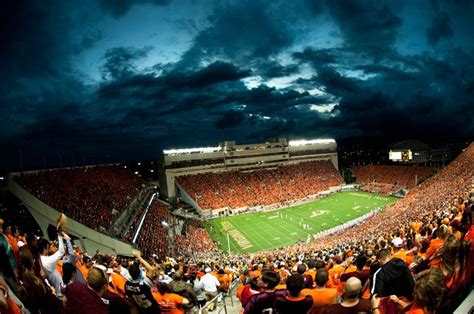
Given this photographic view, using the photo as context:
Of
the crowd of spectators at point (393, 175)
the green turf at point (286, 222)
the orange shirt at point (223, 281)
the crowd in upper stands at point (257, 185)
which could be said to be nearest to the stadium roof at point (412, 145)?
the crowd of spectators at point (393, 175)

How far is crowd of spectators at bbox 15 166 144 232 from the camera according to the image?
21.7 meters

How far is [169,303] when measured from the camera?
4.50 m

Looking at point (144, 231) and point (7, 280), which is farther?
point (144, 231)

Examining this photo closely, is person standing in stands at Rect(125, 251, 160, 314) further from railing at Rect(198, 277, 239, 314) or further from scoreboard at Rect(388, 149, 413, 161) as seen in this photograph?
scoreboard at Rect(388, 149, 413, 161)

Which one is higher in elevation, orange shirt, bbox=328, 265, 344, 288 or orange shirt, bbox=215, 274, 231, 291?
orange shirt, bbox=328, 265, 344, 288

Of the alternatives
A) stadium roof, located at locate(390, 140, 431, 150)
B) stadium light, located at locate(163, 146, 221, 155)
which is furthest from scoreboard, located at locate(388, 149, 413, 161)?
stadium light, located at locate(163, 146, 221, 155)

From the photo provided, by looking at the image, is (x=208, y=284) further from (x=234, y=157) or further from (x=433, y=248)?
(x=234, y=157)

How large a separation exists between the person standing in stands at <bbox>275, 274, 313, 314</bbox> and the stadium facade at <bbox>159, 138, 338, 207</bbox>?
1723 inches

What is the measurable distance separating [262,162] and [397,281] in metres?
59.0

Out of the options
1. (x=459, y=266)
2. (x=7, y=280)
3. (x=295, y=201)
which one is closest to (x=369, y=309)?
(x=459, y=266)

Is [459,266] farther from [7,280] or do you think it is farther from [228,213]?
[228,213]

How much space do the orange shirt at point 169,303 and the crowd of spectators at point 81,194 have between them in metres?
18.3

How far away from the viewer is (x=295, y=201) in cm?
4888

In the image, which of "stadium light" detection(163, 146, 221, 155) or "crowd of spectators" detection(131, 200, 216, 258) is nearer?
"crowd of spectators" detection(131, 200, 216, 258)
